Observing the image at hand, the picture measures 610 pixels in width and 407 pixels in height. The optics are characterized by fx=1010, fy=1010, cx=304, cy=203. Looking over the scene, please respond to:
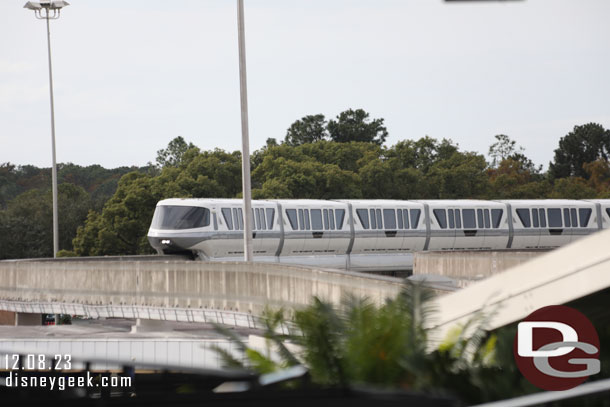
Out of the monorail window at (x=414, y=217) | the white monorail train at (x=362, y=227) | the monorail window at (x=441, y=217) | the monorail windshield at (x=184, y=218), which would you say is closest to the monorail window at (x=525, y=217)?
the white monorail train at (x=362, y=227)

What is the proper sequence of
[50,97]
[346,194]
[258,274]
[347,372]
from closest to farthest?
[347,372]
[258,274]
[50,97]
[346,194]

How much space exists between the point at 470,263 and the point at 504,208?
26.9 metres

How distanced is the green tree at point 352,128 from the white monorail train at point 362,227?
205 feet

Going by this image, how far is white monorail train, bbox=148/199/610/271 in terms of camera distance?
4100cm

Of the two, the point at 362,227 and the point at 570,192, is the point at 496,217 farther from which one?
the point at 570,192

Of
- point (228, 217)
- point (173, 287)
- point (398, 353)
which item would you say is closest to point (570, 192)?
point (228, 217)

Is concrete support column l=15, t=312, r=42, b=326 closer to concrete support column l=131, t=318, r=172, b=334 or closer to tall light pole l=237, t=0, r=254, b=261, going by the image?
concrete support column l=131, t=318, r=172, b=334

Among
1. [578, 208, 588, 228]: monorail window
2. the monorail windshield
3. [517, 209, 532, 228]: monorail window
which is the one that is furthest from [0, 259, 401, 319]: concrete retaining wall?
[578, 208, 588, 228]: monorail window

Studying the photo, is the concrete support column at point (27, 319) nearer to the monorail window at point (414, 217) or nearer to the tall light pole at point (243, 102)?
the tall light pole at point (243, 102)

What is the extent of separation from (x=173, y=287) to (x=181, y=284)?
0.33 metres

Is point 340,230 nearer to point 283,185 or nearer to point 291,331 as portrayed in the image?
point 283,185

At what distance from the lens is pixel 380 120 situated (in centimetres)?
11631

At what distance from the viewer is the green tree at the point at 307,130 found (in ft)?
376

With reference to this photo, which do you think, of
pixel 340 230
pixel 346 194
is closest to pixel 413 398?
pixel 340 230
